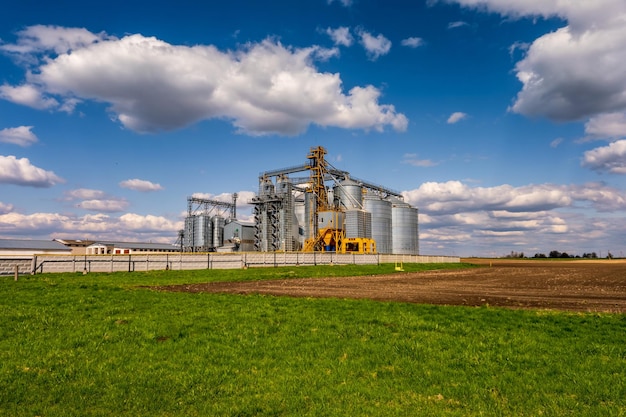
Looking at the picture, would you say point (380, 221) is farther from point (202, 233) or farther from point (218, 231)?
point (202, 233)

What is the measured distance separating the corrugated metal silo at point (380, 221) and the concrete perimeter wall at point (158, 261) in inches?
858

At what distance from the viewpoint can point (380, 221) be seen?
97.2 meters

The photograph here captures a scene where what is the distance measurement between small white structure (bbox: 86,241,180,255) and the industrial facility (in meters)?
29.7

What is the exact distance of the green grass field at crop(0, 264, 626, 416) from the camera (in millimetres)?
7997

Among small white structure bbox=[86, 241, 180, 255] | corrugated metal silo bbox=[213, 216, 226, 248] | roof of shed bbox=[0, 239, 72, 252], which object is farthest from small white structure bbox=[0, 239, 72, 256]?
corrugated metal silo bbox=[213, 216, 226, 248]

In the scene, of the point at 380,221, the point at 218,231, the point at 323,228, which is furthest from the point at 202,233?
the point at 380,221

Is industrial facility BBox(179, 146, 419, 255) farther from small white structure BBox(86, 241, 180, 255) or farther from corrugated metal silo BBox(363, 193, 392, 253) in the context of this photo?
small white structure BBox(86, 241, 180, 255)

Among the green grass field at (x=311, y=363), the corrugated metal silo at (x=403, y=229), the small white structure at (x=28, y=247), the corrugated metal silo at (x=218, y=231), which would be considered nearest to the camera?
the green grass field at (x=311, y=363)

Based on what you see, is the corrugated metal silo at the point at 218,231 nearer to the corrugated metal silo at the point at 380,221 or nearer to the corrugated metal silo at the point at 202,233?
the corrugated metal silo at the point at 202,233

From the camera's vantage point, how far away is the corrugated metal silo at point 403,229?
104000 mm

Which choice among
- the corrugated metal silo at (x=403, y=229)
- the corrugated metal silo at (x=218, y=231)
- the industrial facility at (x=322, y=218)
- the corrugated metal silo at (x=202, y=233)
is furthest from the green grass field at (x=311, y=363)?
the corrugated metal silo at (x=218, y=231)

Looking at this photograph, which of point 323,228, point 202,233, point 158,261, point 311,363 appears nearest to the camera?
point 311,363

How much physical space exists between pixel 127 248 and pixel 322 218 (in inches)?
2864

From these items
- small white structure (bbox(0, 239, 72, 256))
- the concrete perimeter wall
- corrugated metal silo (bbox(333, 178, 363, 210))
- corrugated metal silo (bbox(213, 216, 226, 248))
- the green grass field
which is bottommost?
the green grass field
